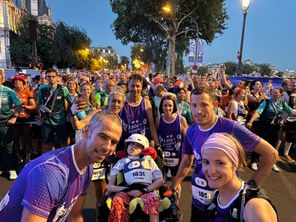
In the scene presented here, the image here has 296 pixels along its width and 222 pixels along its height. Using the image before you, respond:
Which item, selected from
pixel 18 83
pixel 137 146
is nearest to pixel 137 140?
pixel 137 146

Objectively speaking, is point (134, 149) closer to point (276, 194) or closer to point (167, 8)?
point (276, 194)

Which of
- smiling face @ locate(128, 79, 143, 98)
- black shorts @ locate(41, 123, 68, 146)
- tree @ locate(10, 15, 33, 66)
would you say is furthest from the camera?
tree @ locate(10, 15, 33, 66)

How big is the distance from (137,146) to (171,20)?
2568 cm

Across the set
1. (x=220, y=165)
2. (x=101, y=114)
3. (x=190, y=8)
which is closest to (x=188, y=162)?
(x=220, y=165)

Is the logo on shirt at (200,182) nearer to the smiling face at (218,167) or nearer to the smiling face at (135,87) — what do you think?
the smiling face at (218,167)

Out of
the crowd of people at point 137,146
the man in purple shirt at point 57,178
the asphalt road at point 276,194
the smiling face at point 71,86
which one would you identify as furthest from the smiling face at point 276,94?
the man in purple shirt at point 57,178

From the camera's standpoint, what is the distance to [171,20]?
27031mm

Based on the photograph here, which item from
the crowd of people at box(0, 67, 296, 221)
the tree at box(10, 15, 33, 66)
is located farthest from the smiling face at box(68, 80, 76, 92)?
the tree at box(10, 15, 33, 66)

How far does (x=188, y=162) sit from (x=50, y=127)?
12.2ft

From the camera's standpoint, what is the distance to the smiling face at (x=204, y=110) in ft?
7.68

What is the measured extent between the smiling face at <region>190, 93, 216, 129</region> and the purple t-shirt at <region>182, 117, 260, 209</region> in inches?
2.5

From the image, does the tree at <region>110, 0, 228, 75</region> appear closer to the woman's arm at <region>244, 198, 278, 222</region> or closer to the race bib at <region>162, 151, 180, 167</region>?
the race bib at <region>162, 151, 180, 167</region>

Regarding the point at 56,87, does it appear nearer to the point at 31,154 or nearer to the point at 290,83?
the point at 31,154

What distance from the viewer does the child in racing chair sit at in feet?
9.55
